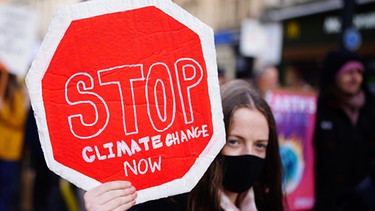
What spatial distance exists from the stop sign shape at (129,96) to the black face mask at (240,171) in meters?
0.26

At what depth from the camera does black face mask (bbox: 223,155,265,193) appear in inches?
83.0

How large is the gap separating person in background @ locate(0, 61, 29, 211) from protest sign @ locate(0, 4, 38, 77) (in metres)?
0.51

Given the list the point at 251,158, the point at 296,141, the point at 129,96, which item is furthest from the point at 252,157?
the point at 296,141

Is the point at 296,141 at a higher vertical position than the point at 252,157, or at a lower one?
lower

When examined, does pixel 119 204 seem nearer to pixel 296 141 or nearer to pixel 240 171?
pixel 240 171

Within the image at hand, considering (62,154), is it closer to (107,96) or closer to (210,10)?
(107,96)

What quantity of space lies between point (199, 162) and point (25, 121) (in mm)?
4140

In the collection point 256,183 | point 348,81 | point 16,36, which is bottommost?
point 16,36

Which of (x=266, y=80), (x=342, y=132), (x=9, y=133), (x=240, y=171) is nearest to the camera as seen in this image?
(x=240, y=171)

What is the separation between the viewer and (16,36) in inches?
264

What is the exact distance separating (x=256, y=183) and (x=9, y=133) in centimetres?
383

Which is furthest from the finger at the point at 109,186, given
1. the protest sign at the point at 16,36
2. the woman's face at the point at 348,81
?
the protest sign at the point at 16,36

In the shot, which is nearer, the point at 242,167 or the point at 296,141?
the point at 242,167

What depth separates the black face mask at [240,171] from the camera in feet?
6.91
